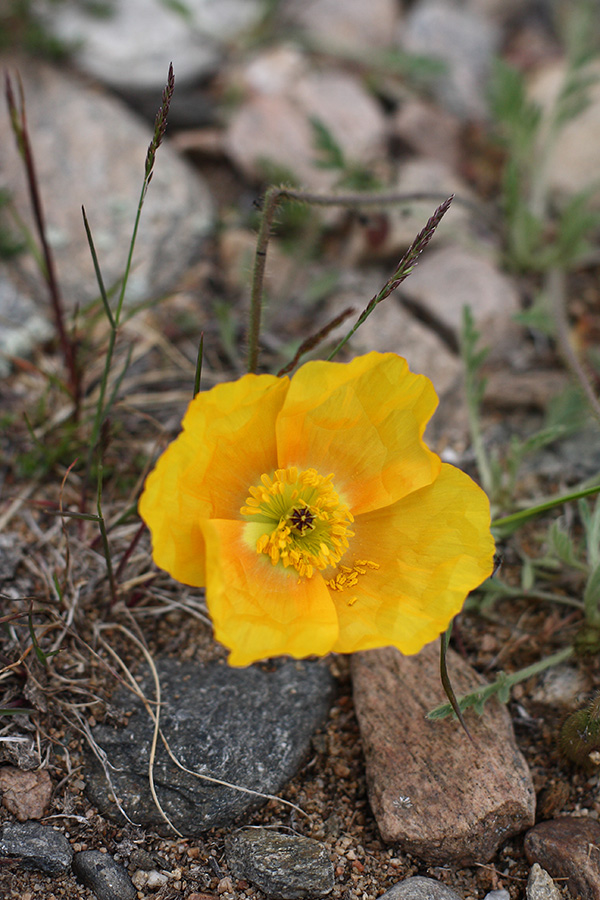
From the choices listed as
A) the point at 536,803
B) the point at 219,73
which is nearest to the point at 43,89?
the point at 219,73

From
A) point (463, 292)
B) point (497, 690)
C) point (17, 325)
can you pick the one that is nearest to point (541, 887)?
point (497, 690)

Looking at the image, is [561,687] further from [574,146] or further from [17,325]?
[574,146]

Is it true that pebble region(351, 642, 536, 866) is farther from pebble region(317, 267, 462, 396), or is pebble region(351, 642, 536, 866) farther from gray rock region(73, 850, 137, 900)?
pebble region(317, 267, 462, 396)

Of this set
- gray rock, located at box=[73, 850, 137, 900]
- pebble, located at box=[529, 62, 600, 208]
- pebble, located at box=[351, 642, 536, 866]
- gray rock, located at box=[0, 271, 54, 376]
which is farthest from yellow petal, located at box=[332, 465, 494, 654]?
pebble, located at box=[529, 62, 600, 208]

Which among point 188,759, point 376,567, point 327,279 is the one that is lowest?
point 188,759

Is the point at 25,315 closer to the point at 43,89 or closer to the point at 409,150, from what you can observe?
the point at 43,89

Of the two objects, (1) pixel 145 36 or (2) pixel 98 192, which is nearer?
(2) pixel 98 192

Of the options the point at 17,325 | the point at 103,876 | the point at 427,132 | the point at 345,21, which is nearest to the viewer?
the point at 103,876
